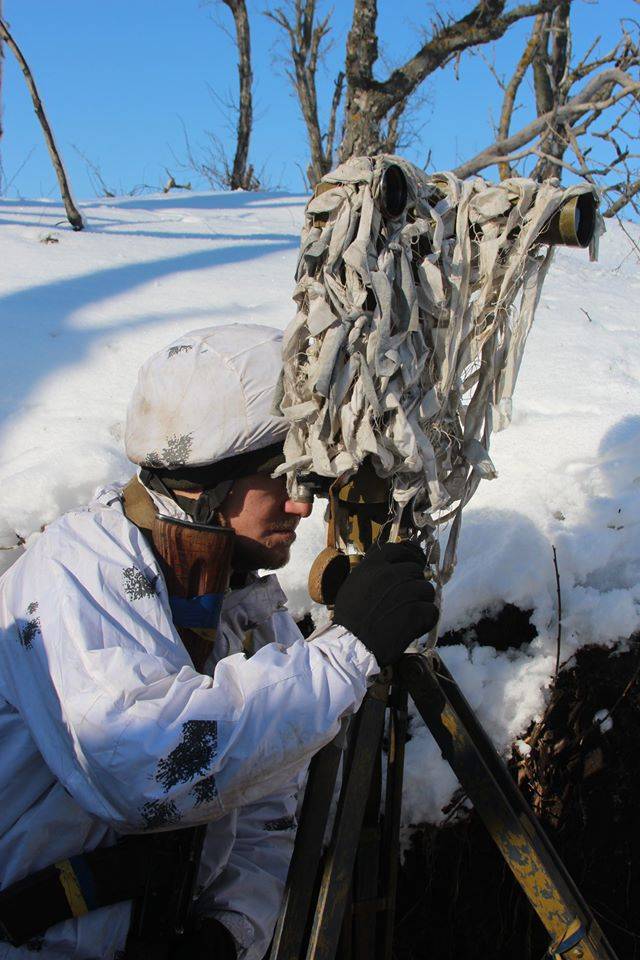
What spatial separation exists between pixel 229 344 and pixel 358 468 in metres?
0.39

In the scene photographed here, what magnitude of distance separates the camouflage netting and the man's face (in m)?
0.18

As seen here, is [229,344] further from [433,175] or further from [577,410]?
[577,410]

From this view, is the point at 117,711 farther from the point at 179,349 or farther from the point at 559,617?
the point at 559,617

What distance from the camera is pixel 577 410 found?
3488 millimetres

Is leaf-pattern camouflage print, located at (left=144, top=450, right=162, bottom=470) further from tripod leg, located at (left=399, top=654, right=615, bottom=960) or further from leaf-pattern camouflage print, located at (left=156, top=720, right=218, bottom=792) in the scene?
tripod leg, located at (left=399, top=654, right=615, bottom=960)

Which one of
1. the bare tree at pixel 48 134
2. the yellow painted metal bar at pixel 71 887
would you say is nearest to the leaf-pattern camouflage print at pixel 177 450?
the yellow painted metal bar at pixel 71 887

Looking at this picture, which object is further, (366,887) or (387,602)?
(366,887)

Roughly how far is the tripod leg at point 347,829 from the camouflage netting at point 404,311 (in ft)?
1.45

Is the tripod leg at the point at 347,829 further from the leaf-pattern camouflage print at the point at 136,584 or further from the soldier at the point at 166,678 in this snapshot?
the leaf-pattern camouflage print at the point at 136,584

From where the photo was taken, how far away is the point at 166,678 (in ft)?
4.52

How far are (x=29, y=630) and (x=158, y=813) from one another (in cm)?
40

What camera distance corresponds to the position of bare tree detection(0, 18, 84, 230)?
19.9 feet

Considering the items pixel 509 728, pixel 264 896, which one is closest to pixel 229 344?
pixel 264 896

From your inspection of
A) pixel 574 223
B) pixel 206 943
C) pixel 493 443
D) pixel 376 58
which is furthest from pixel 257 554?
pixel 376 58
